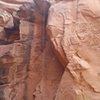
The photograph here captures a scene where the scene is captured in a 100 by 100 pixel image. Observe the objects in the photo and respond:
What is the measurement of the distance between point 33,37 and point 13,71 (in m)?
0.55

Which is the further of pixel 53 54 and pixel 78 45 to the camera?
pixel 53 54

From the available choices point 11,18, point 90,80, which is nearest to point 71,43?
point 90,80

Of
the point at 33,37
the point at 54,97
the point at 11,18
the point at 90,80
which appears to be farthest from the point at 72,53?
the point at 11,18

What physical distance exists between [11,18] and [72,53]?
1.77m

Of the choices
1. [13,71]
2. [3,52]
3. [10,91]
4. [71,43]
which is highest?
[71,43]

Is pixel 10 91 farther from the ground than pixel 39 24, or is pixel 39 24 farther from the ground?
pixel 39 24

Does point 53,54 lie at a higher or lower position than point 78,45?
lower

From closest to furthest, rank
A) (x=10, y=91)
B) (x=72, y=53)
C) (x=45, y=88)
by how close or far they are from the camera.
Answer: (x=72, y=53) → (x=45, y=88) → (x=10, y=91)

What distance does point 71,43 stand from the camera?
3.00 m

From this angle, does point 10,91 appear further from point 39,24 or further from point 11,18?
point 11,18

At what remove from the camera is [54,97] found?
311cm

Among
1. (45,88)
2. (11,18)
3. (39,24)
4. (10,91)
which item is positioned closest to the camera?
(45,88)

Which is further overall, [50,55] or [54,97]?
[50,55]

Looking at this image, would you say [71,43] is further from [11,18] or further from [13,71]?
[11,18]
